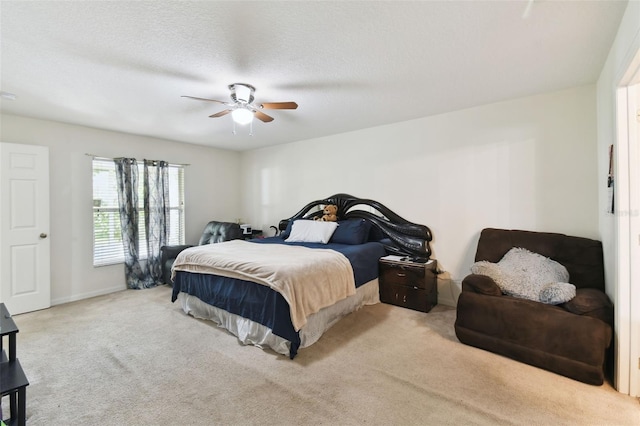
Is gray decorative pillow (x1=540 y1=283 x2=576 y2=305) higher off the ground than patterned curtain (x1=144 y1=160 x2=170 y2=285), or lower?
lower

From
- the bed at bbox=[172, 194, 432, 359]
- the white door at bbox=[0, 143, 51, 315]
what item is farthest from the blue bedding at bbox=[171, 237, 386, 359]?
the white door at bbox=[0, 143, 51, 315]

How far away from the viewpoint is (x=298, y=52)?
2.18 meters

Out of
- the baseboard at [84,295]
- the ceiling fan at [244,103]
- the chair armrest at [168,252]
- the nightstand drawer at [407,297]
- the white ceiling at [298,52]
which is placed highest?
the white ceiling at [298,52]

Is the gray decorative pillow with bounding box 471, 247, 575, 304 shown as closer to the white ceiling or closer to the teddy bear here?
the white ceiling

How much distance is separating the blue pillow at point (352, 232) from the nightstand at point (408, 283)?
443mm

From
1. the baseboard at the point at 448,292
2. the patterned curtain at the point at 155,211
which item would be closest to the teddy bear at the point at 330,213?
the baseboard at the point at 448,292

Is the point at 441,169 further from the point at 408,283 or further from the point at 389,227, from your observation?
the point at 408,283

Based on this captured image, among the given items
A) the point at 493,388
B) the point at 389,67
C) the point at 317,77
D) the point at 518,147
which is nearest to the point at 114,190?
the point at 317,77

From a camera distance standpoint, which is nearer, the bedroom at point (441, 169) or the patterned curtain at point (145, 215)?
the bedroom at point (441, 169)

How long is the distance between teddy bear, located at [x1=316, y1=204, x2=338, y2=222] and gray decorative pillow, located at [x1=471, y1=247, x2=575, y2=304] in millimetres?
2212

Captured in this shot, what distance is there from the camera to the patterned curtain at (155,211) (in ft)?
15.5

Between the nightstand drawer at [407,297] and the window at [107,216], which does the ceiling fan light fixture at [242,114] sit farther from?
the window at [107,216]

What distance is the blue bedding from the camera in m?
2.43

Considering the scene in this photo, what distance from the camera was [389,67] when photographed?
8.01 ft
